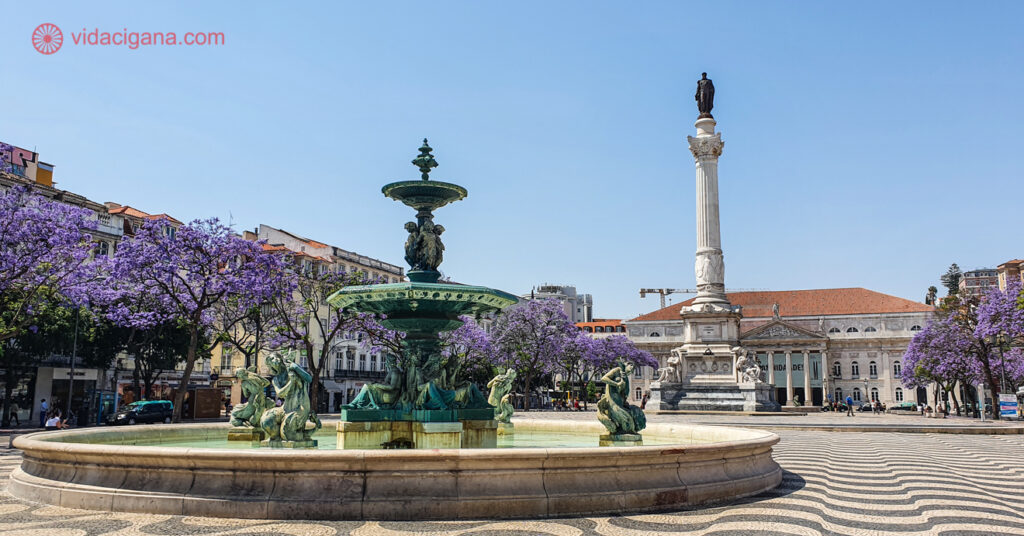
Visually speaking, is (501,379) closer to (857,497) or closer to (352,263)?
(857,497)

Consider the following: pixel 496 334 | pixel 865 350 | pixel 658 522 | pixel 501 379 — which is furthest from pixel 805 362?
pixel 658 522

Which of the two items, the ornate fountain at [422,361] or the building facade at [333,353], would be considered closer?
the ornate fountain at [422,361]

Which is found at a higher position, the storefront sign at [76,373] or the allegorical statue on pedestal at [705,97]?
the allegorical statue on pedestal at [705,97]

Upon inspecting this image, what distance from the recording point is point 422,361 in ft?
35.8

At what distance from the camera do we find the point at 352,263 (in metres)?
63.2

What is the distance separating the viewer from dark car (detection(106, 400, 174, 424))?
97.0 feet

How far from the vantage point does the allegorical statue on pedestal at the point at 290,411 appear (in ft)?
31.9

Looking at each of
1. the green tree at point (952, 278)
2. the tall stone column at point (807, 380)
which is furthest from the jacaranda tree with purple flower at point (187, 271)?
the green tree at point (952, 278)

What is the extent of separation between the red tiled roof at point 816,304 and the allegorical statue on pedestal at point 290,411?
8723 centimetres

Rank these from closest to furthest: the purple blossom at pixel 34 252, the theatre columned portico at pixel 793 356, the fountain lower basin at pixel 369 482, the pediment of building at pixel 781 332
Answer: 1. the fountain lower basin at pixel 369 482
2. the purple blossom at pixel 34 252
3. the theatre columned portico at pixel 793 356
4. the pediment of building at pixel 781 332

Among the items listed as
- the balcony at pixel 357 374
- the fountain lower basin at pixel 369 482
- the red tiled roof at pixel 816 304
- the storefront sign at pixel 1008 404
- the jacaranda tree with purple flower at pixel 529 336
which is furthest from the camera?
the red tiled roof at pixel 816 304

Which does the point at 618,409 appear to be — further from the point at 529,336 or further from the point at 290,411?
the point at 529,336

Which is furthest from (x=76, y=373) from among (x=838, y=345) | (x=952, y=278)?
(x=952, y=278)

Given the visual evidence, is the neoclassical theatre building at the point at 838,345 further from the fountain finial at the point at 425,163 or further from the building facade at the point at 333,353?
the fountain finial at the point at 425,163
